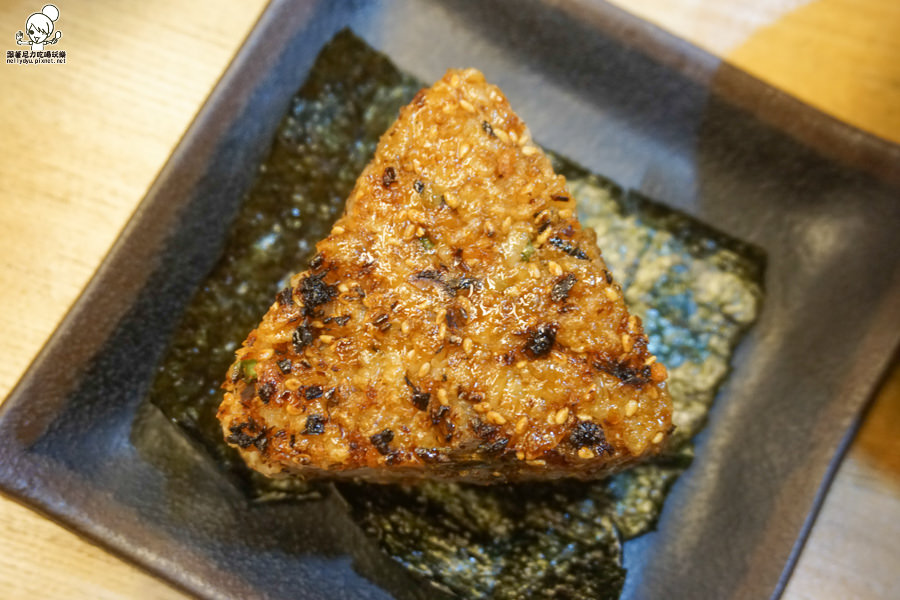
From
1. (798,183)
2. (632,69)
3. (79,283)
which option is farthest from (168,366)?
(798,183)

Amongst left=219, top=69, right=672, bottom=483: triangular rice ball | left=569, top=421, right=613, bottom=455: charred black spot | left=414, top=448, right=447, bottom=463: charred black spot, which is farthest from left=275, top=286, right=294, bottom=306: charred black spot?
left=569, top=421, right=613, bottom=455: charred black spot

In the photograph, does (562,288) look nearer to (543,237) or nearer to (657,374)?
(543,237)

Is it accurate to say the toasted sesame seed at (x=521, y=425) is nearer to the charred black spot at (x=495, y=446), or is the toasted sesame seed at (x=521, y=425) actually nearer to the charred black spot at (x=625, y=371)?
the charred black spot at (x=495, y=446)

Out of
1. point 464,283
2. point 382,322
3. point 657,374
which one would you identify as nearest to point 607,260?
point 657,374

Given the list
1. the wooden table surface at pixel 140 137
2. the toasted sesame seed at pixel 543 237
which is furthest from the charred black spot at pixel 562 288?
the wooden table surface at pixel 140 137

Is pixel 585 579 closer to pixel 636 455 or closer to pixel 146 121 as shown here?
pixel 636 455

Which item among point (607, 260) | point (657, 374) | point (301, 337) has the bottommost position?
point (301, 337)
